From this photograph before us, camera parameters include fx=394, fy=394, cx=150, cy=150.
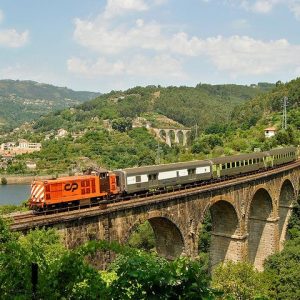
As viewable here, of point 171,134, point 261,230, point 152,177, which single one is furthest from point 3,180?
point 152,177

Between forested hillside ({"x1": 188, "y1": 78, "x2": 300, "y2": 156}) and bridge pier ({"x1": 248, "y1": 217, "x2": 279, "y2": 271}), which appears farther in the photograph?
forested hillside ({"x1": 188, "y1": 78, "x2": 300, "y2": 156})

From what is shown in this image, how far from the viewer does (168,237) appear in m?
30.4

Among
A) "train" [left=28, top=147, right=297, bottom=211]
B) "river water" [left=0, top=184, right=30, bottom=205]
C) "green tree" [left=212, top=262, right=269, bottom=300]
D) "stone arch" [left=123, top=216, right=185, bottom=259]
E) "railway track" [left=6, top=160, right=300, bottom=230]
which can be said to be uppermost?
"train" [left=28, top=147, right=297, bottom=211]

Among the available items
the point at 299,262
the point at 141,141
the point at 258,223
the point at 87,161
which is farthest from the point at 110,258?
the point at 141,141

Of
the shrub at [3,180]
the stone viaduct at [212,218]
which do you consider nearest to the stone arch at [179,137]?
the shrub at [3,180]

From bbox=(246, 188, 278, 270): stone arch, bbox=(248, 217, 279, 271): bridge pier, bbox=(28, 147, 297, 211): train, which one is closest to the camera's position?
bbox=(28, 147, 297, 211): train

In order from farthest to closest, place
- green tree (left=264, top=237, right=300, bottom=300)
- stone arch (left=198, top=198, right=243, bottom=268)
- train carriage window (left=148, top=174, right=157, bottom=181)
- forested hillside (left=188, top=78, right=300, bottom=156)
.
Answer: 1. forested hillside (left=188, top=78, right=300, bottom=156)
2. stone arch (left=198, top=198, right=243, bottom=268)
3. green tree (left=264, top=237, right=300, bottom=300)
4. train carriage window (left=148, top=174, right=157, bottom=181)

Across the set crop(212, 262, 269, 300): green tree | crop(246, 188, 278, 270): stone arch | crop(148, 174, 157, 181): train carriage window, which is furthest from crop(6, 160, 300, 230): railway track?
crop(246, 188, 278, 270): stone arch

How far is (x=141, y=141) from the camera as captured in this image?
173 metres

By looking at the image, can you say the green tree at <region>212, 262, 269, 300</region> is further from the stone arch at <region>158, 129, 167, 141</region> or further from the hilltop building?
the stone arch at <region>158, 129, 167, 141</region>

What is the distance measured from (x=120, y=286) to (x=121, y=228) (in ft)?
56.0

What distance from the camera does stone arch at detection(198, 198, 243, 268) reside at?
1457 inches

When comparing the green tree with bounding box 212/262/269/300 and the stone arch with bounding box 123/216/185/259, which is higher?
the stone arch with bounding box 123/216/185/259

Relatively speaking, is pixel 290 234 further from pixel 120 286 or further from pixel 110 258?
pixel 120 286
